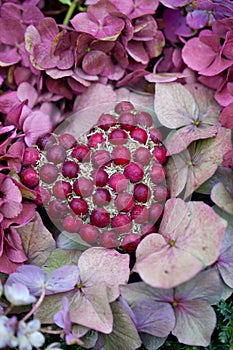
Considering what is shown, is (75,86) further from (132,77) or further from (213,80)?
(213,80)

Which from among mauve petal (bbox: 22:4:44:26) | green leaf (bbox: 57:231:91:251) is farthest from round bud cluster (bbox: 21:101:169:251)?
mauve petal (bbox: 22:4:44:26)

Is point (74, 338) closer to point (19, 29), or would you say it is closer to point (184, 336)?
point (184, 336)

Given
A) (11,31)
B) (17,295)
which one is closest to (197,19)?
(11,31)

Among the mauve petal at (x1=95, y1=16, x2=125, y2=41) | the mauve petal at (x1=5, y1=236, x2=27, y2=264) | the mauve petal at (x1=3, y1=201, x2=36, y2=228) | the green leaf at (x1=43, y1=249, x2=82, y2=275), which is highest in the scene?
the mauve petal at (x1=95, y1=16, x2=125, y2=41)

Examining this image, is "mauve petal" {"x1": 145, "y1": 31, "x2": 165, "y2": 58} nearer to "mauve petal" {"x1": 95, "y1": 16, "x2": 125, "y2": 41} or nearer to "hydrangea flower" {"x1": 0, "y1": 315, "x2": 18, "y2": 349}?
"mauve petal" {"x1": 95, "y1": 16, "x2": 125, "y2": 41}

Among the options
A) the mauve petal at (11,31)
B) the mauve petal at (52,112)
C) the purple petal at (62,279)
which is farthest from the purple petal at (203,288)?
the mauve petal at (11,31)

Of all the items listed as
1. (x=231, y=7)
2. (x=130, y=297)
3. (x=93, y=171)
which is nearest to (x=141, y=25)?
(x=231, y=7)
